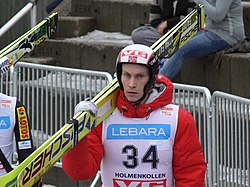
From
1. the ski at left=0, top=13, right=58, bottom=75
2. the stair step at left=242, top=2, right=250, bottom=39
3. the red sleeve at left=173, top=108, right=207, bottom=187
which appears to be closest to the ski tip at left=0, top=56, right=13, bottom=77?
the ski at left=0, top=13, right=58, bottom=75

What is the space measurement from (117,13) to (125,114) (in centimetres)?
622

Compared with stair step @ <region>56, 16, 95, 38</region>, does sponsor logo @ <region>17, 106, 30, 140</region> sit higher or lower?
lower

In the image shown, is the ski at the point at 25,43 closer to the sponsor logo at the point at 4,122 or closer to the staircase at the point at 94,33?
the sponsor logo at the point at 4,122

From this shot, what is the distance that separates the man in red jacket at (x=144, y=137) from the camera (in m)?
4.81

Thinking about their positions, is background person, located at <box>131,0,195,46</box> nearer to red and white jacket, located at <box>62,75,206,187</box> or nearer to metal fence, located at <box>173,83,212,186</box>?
metal fence, located at <box>173,83,212,186</box>

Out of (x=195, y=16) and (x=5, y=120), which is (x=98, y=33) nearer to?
(x=195, y=16)

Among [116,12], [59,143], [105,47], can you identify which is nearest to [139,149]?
[59,143]

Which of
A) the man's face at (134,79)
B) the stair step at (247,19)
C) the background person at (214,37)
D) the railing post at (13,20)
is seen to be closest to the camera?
the man's face at (134,79)

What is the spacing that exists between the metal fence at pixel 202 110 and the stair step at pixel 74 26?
2.54 metres

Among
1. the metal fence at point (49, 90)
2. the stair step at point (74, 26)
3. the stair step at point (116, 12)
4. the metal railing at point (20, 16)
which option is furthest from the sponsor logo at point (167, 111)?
the stair step at point (74, 26)

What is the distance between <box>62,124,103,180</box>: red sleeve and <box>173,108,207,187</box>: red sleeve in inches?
17.1

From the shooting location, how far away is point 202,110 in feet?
23.7

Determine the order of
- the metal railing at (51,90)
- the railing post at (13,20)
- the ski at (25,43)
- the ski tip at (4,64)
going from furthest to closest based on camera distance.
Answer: the railing post at (13,20)
the metal railing at (51,90)
the ski at (25,43)
the ski tip at (4,64)

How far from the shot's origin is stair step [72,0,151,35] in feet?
35.3
